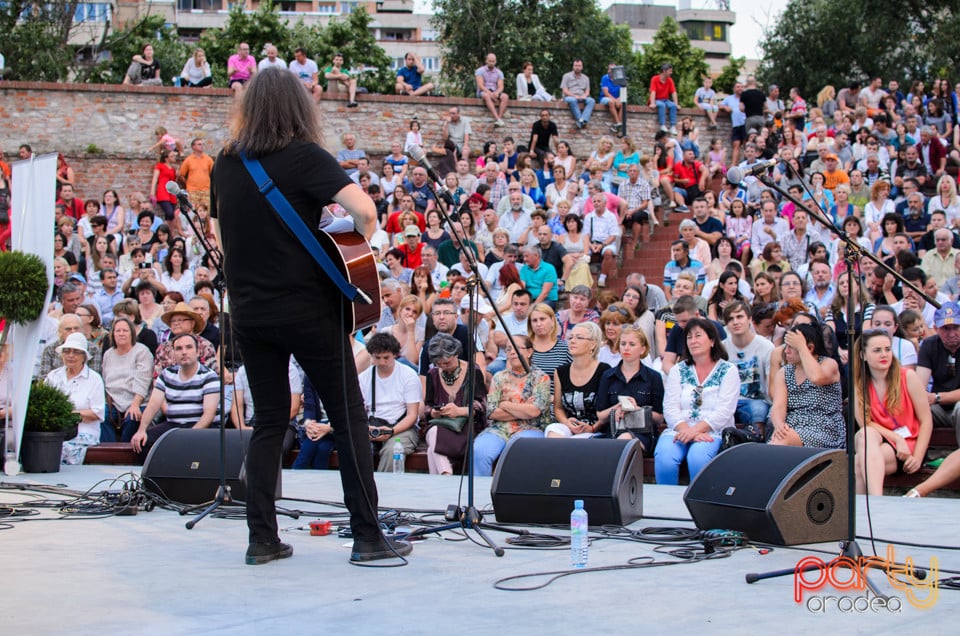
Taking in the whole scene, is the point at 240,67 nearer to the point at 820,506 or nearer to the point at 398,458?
the point at 398,458

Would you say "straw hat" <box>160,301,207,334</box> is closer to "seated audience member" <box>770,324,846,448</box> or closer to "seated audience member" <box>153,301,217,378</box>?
"seated audience member" <box>153,301,217,378</box>

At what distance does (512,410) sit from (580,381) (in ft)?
1.79

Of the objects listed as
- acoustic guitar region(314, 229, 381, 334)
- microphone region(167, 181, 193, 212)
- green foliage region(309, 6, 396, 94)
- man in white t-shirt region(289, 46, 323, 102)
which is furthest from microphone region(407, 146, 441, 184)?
green foliage region(309, 6, 396, 94)

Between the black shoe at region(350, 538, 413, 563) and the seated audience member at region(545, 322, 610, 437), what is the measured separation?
3.70 m

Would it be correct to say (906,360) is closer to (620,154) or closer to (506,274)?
(506,274)

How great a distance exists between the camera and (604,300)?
1046cm

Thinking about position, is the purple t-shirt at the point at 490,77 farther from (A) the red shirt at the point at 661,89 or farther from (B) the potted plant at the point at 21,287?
(B) the potted plant at the point at 21,287

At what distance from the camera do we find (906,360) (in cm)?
830

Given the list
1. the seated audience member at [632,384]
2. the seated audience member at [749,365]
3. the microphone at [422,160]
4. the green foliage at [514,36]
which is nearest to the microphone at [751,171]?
the microphone at [422,160]

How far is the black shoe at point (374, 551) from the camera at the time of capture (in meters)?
4.39

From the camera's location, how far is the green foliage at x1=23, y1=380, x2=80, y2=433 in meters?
7.58

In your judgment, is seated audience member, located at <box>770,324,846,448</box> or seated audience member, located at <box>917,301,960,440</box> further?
seated audience member, located at <box>917,301,960,440</box>

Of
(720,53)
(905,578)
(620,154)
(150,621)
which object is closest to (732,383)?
(905,578)

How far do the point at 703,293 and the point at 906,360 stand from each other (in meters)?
3.27
